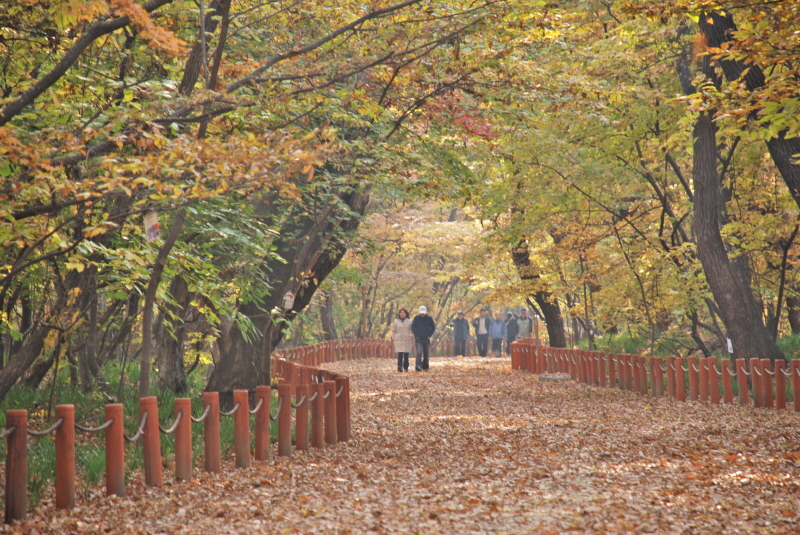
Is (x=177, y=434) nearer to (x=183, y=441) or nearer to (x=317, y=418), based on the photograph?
(x=183, y=441)

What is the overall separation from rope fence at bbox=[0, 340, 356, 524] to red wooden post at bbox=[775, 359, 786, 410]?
6239mm

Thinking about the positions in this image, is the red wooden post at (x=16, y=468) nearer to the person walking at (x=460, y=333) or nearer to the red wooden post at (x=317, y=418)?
the red wooden post at (x=317, y=418)

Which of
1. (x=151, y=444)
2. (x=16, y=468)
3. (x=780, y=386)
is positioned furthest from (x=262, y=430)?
(x=780, y=386)

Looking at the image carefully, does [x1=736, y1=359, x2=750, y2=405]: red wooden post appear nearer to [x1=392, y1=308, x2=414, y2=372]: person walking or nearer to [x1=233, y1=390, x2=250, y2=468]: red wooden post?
[x1=233, y1=390, x2=250, y2=468]: red wooden post

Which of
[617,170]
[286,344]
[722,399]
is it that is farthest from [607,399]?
[286,344]

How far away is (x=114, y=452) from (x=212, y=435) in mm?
1223

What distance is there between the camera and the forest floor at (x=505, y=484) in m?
5.04

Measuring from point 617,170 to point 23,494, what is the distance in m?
12.5

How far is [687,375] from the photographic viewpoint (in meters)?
14.9

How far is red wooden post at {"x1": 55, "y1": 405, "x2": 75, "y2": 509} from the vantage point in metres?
5.31

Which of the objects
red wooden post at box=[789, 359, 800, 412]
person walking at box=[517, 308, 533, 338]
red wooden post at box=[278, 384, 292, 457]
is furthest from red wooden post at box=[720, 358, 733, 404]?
person walking at box=[517, 308, 533, 338]

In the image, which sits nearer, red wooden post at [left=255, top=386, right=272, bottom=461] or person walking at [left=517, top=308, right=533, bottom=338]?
red wooden post at [left=255, top=386, right=272, bottom=461]

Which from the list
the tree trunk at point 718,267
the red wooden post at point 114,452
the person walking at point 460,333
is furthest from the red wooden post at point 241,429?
the person walking at point 460,333

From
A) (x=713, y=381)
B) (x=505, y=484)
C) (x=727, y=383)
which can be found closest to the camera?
(x=505, y=484)
